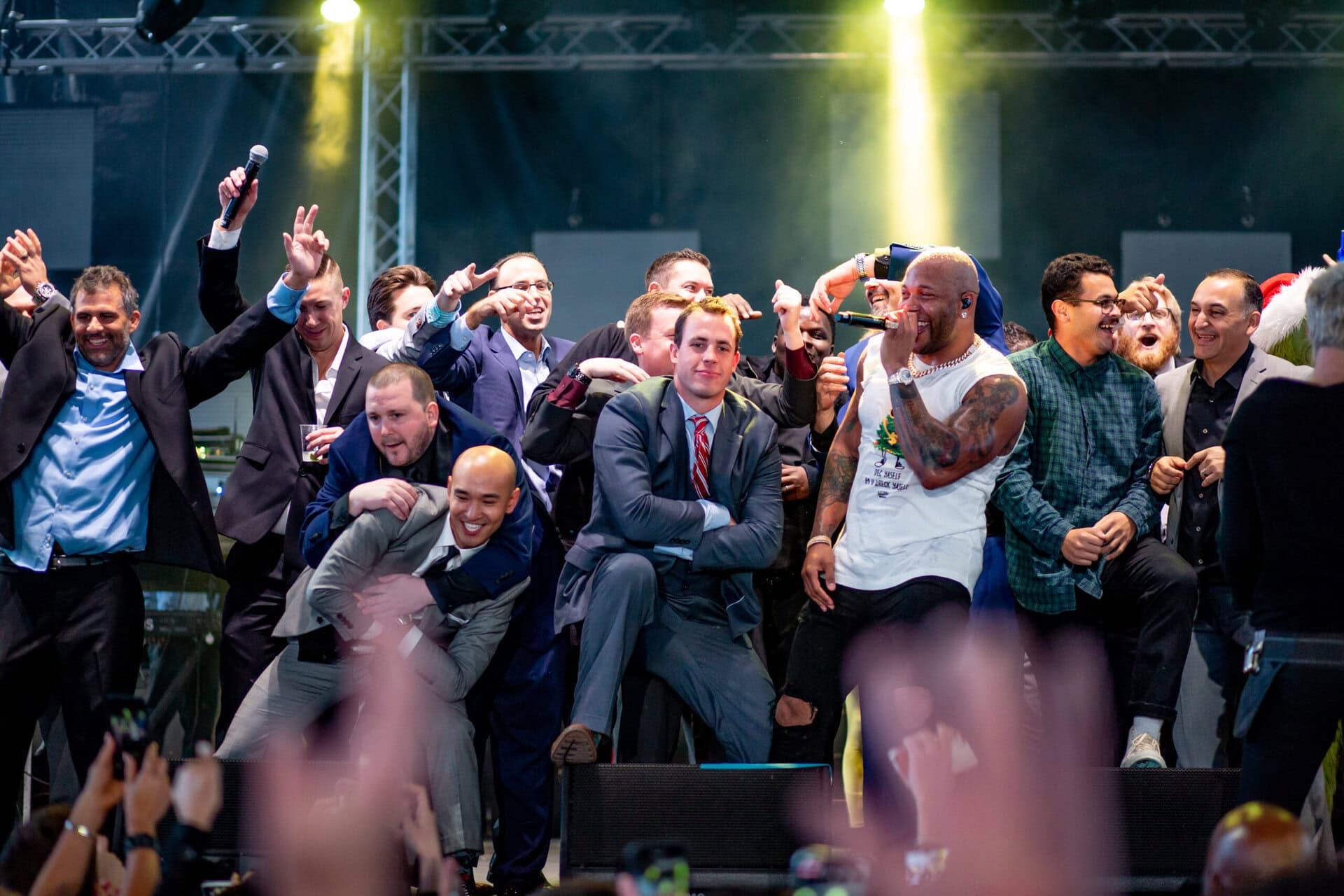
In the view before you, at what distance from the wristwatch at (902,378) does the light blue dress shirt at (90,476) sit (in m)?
1.91

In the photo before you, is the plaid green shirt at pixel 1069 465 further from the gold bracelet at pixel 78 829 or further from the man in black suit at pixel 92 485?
the gold bracelet at pixel 78 829

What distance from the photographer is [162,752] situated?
5.48 meters

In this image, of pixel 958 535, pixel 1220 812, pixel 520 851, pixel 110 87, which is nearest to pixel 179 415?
pixel 520 851

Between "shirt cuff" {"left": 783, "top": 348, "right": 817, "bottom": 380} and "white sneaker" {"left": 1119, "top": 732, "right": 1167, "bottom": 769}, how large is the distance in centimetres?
145

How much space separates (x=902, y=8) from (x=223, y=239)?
19.7 feet

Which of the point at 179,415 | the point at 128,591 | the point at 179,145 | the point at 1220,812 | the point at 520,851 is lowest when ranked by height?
the point at 520,851

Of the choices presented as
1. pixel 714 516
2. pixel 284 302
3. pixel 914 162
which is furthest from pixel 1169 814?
pixel 914 162

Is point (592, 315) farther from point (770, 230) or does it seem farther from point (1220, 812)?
point (1220, 812)

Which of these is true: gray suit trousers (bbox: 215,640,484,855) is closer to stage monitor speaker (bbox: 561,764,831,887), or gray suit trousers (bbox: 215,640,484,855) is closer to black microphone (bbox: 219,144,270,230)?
stage monitor speaker (bbox: 561,764,831,887)

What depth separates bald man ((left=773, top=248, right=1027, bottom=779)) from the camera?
11.6 ft

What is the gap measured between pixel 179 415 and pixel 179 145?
5954mm

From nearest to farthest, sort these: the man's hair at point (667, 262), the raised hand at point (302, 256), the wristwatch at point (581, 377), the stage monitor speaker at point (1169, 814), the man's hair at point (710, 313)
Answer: the stage monitor speaker at point (1169, 814), the man's hair at point (710, 313), the raised hand at point (302, 256), the wristwatch at point (581, 377), the man's hair at point (667, 262)

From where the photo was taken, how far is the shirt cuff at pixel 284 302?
410 centimetres

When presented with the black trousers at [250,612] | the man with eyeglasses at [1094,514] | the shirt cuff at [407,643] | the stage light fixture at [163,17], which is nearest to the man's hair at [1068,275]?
the man with eyeglasses at [1094,514]
